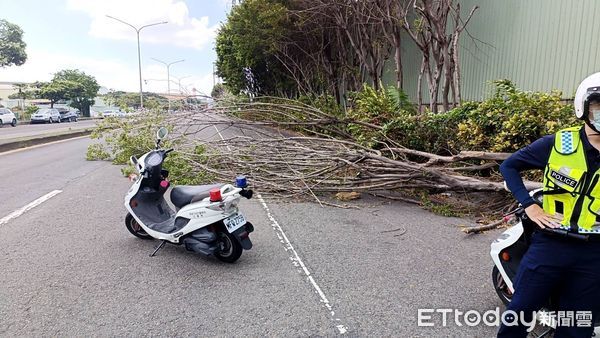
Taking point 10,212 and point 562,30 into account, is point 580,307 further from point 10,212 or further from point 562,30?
point 562,30

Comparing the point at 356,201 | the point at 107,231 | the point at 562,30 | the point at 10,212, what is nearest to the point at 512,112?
the point at 356,201

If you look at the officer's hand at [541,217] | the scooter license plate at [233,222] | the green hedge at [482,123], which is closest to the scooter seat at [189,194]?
the scooter license plate at [233,222]

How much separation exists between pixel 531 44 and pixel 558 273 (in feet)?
33.2

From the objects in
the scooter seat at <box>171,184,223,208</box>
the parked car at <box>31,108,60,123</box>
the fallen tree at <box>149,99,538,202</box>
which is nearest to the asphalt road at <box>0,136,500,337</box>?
the scooter seat at <box>171,184,223,208</box>

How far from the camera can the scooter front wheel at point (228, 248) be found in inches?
179

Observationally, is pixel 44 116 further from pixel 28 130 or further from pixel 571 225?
pixel 571 225

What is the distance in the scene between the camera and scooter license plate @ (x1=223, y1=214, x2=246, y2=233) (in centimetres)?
452

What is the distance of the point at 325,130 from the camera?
9906mm

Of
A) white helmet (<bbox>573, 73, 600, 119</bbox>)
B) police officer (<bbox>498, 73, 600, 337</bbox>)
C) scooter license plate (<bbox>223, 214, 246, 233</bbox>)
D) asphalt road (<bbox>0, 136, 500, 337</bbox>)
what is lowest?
asphalt road (<bbox>0, 136, 500, 337</bbox>)

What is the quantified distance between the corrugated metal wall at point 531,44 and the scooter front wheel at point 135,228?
9241mm

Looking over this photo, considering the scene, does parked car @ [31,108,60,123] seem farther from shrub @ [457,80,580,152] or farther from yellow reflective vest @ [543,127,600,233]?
yellow reflective vest @ [543,127,600,233]

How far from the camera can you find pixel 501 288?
3535 millimetres

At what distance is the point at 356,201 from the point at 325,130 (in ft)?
9.23

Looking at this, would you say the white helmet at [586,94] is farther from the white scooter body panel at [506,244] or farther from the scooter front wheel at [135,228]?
the scooter front wheel at [135,228]
